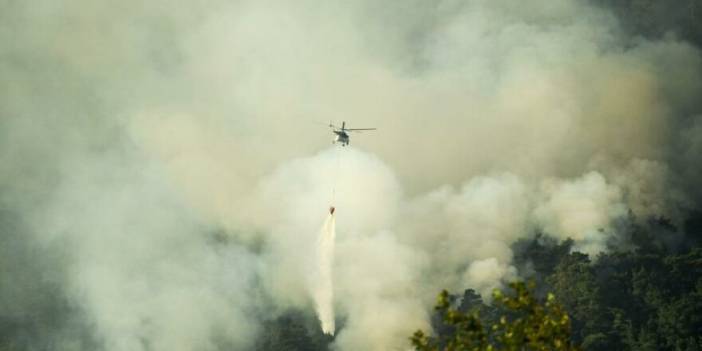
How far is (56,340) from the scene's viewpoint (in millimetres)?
148500

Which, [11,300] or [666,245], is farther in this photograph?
[11,300]

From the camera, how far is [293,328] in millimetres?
134875

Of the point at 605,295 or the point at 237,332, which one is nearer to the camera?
the point at 605,295

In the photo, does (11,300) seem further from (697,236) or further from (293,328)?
(697,236)

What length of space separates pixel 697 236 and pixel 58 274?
451 feet

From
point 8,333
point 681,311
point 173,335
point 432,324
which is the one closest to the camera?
point 681,311

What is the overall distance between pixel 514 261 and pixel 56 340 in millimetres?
94992

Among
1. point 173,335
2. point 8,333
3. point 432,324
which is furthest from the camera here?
point 8,333

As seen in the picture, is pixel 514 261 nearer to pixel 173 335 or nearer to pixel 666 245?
pixel 666 245

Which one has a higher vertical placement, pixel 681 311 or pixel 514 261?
pixel 514 261

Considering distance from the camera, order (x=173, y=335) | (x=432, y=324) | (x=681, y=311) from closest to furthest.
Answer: (x=681, y=311), (x=432, y=324), (x=173, y=335)

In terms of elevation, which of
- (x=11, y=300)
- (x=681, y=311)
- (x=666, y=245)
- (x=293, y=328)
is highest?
(x=11, y=300)

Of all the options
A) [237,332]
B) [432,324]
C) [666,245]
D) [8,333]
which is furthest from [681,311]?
[8,333]

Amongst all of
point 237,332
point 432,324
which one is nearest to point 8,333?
point 237,332
